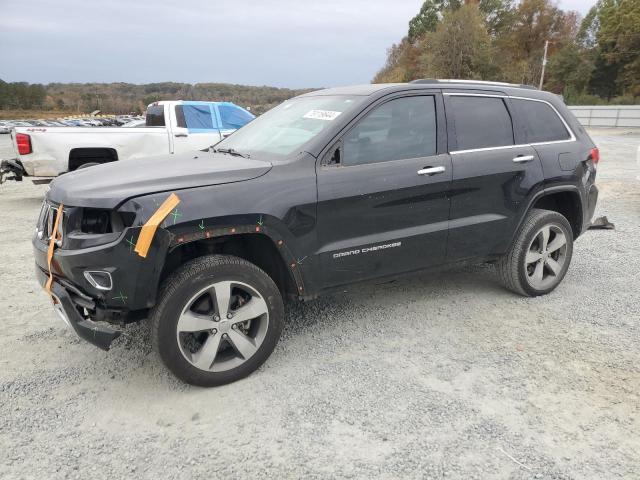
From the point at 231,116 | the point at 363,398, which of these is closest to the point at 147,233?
the point at 363,398

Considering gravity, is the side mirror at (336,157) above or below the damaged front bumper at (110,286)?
above

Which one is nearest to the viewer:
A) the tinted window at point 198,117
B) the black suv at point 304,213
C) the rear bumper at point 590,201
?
the black suv at point 304,213

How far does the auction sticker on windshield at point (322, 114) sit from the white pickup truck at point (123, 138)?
4234mm

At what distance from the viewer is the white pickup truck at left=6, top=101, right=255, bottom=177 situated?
8.21 meters

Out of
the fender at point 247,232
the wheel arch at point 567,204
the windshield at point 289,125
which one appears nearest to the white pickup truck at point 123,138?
the windshield at point 289,125

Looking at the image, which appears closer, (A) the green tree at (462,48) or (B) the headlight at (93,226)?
(B) the headlight at (93,226)

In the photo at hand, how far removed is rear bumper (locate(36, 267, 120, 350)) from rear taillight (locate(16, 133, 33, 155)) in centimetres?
645

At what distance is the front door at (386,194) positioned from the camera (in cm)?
327

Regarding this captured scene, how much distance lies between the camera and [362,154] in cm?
339

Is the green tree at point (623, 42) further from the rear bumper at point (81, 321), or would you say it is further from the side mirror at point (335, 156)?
the rear bumper at point (81, 321)

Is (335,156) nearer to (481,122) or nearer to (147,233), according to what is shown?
(147,233)

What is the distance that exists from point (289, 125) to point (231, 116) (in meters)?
6.63

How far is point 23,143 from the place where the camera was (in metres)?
8.20

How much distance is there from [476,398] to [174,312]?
1.81 meters
